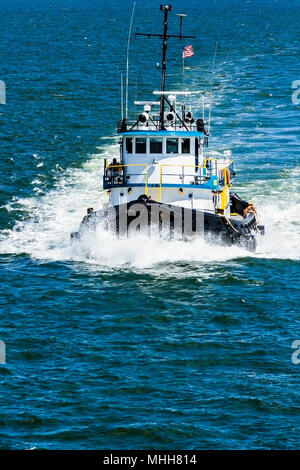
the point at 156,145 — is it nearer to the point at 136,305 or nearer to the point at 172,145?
the point at 172,145

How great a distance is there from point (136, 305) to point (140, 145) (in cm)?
1042

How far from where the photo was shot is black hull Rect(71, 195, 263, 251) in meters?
38.6

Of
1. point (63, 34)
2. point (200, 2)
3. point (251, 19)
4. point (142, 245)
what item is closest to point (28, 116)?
point (142, 245)

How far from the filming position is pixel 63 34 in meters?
119

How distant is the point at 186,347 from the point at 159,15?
418 feet

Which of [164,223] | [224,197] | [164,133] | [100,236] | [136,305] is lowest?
[136,305]

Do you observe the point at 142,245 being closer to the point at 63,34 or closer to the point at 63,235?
the point at 63,235

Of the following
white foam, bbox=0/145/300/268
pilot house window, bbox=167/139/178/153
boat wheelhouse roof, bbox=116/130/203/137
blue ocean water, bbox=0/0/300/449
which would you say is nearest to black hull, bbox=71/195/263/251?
white foam, bbox=0/145/300/268

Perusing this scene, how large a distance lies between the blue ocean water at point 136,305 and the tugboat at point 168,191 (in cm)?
81

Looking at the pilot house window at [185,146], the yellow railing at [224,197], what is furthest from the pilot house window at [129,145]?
the yellow railing at [224,197]

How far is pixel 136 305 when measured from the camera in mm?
33719

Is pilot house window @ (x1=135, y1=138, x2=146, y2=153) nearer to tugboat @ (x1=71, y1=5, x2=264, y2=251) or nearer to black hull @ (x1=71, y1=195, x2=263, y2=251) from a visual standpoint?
tugboat @ (x1=71, y1=5, x2=264, y2=251)

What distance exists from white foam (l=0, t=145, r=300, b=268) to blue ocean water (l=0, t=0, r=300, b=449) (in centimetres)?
9

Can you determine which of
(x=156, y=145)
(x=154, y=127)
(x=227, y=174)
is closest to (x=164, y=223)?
(x=156, y=145)
